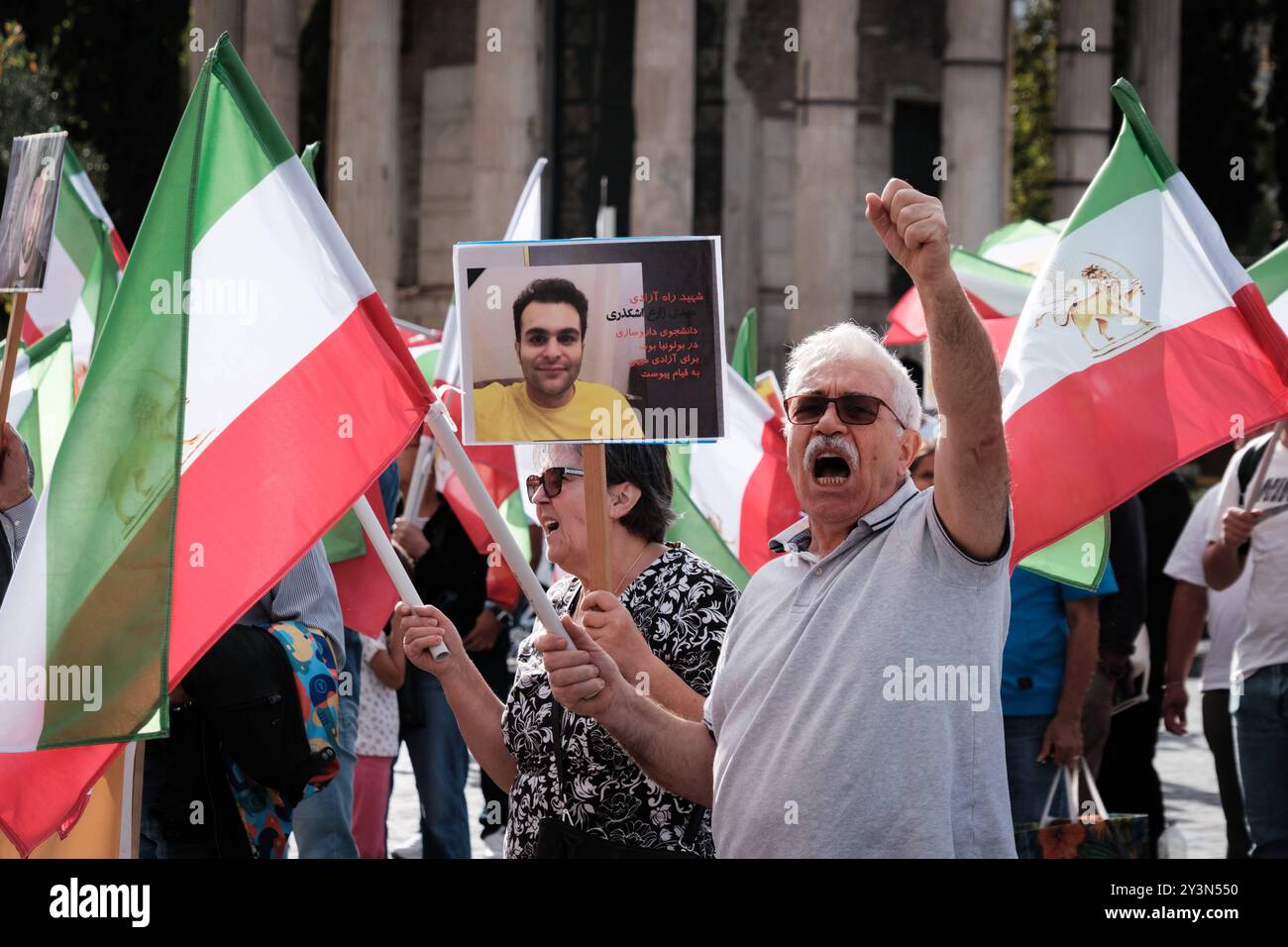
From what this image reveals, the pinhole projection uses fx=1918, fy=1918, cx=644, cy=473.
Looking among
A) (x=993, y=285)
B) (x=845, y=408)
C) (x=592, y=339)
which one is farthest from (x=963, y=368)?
(x=993, y=285)

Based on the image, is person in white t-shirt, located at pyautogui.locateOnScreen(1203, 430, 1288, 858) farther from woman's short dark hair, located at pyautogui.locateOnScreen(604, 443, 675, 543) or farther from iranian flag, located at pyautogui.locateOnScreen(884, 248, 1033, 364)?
woman's short dark hair, located at pyautogui.locateOnScreen(604, 443, 675, 543)

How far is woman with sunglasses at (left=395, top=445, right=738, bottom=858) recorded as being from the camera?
4191mm

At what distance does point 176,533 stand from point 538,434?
0.79 metres

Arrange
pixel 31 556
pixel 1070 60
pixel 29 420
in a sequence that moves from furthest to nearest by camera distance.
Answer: pixel 1070 60 → pixel 29 420 → pixel 31 556

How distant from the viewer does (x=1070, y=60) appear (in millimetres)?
28969

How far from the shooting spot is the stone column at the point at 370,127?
26203 mm

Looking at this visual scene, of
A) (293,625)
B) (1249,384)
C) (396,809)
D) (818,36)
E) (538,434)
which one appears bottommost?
(396,809)

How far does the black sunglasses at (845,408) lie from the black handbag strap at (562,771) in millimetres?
982

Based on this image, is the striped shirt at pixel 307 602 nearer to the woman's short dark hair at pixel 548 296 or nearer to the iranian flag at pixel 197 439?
the iranian flag at pixel 197 439

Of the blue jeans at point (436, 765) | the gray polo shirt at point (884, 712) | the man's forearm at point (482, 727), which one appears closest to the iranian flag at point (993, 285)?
the blue jeans at point (436, 765)

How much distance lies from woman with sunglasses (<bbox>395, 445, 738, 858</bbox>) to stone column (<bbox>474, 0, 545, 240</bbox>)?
21.5 metres

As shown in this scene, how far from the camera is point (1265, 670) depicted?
666 cm
